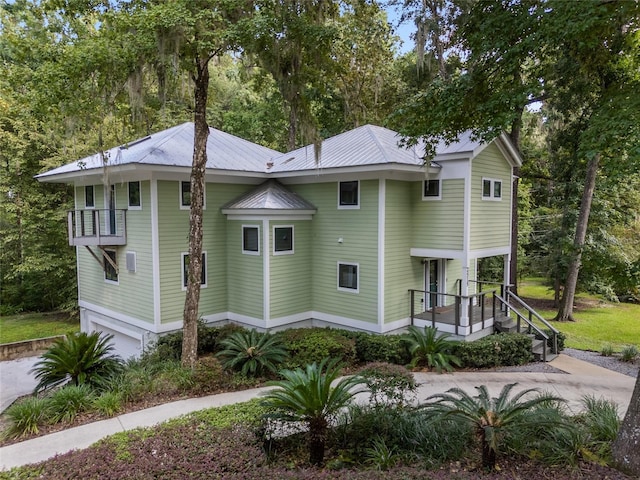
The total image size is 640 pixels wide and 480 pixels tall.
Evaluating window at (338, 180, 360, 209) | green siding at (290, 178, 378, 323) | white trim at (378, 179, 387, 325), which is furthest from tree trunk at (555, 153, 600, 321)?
window at (338, 180, 360, 209)

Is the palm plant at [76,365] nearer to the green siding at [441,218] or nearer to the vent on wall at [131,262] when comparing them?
the vent on wall at [131,262]

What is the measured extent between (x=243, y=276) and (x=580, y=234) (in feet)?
44.1

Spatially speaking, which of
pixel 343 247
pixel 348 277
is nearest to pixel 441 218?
pixel 343 247

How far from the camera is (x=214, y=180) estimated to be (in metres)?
12.6

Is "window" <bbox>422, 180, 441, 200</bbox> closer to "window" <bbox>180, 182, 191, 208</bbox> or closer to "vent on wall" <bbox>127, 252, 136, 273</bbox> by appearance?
"window" <bbox>180, 182, 191, 208</bbox>

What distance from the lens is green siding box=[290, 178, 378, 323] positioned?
38.1 ft

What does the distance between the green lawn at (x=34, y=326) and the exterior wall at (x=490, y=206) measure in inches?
658

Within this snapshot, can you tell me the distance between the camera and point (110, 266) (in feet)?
44.8

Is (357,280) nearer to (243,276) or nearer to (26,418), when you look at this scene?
(243,276)

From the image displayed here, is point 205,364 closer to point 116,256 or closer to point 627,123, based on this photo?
point 116,256

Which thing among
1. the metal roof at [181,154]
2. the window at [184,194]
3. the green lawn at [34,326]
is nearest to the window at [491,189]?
the metal roof at [181,154]

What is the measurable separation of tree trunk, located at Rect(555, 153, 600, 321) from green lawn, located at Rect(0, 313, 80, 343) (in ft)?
68.9

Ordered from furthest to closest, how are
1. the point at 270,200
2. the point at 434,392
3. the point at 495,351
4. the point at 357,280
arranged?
the point at 270,200, the point at 357,280, the point at 495,351, the point at 434,392

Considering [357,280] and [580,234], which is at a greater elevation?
[580,234]
